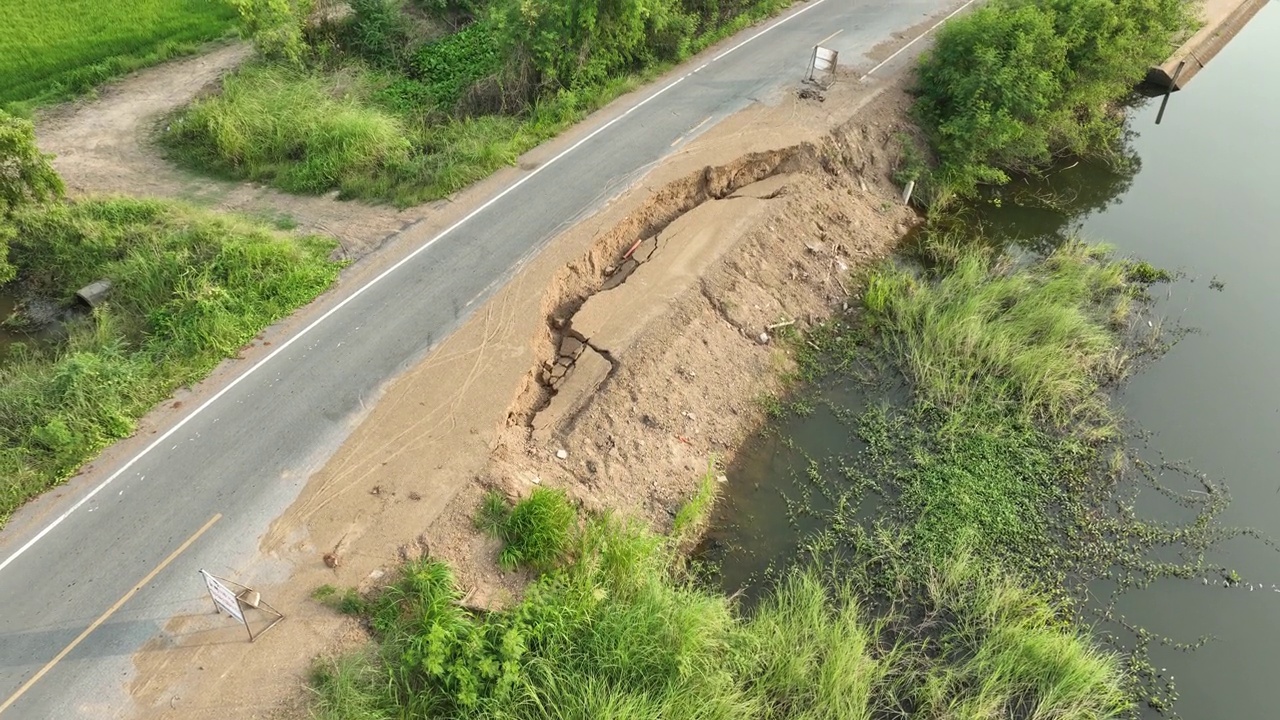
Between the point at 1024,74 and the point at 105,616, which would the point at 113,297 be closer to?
the point at 105,616

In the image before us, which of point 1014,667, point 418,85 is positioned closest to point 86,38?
point 418,85

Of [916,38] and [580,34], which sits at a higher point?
[580,34]

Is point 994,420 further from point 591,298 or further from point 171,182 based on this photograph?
point 171,182

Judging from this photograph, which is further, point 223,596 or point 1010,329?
point 1010,329

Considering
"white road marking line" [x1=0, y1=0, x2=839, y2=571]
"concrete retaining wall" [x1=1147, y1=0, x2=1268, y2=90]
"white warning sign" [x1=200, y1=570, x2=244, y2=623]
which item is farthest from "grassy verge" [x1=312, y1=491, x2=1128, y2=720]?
"concrete retaining wall" [x1=1147, y1=0, x2=1268, y2=90]

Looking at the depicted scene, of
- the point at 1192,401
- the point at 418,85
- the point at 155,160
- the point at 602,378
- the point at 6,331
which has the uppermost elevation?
the point at 418,85

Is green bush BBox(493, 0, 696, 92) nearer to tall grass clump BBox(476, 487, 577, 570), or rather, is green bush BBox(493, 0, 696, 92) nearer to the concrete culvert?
the concrete culvert

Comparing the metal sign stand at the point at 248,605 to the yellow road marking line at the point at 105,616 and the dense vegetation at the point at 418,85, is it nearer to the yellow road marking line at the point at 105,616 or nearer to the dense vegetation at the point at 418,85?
the yellow road marking line at the point at 105,616
